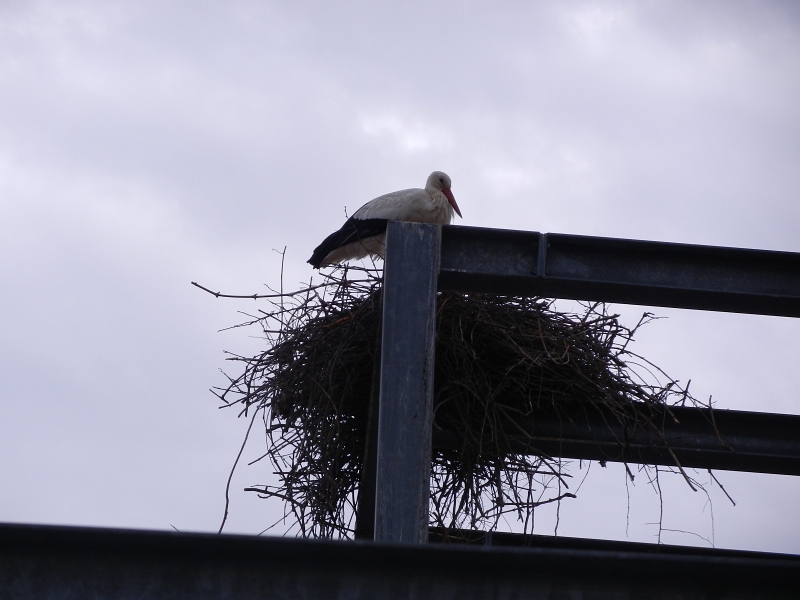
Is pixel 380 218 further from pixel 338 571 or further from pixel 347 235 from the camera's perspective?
pixel 338 571

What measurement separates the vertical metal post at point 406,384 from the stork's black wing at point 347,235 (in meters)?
3.22

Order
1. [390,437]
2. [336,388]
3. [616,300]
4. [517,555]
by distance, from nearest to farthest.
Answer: [517,555] → [390,437] → [616,300] → [336,388]

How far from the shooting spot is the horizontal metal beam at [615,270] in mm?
3822

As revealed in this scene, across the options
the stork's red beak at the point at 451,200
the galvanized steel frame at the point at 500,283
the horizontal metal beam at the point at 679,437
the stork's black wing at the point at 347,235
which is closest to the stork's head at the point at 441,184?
the stork's red beak at the point at 451,200

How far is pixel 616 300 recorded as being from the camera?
3.97m

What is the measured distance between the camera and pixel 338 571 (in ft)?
6.66

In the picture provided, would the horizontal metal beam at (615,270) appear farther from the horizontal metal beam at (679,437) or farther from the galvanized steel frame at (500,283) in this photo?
the horizontal metal beam at (679,437)

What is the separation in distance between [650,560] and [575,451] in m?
3.26

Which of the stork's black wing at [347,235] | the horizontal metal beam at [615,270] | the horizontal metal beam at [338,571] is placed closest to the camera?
the horizontal metal beam at [338,571]

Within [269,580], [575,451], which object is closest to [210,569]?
[269,580]

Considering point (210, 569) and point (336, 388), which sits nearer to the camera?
point (210, 569)

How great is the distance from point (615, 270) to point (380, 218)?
324 centimetres

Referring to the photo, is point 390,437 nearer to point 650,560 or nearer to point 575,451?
point 650,560

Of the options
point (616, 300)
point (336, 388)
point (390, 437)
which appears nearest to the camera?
point (390, 437)
